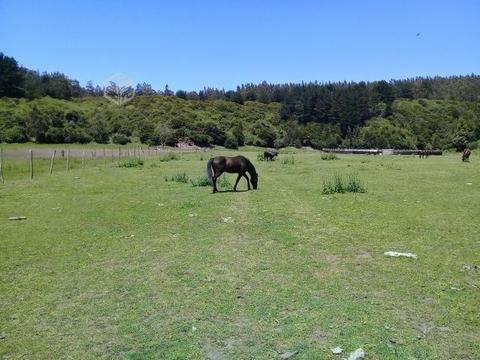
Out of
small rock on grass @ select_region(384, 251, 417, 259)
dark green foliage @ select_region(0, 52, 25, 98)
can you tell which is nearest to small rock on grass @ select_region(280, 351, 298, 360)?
small rock on grass @ select_region(384, 251, 417, 259)

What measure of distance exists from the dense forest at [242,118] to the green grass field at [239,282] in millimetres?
67871

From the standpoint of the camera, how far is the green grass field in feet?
18.6

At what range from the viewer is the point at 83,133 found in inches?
3381

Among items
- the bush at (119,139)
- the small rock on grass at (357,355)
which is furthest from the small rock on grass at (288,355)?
the bush at (119,139)

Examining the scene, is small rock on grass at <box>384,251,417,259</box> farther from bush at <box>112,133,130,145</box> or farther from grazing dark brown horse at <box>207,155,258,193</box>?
bush at <box>112,133,130,145</box>

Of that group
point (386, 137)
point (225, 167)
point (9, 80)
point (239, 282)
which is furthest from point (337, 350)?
point (386, 137)

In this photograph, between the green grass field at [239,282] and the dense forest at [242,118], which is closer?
the green grass field at [239,282]

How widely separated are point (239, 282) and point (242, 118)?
140231 millimetres

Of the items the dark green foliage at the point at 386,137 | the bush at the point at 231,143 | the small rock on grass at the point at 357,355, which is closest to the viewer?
the small rock on grass at the point at 357,355

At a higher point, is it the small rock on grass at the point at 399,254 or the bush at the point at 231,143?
the bush at the point at 231,143

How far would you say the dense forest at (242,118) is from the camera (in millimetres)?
90125

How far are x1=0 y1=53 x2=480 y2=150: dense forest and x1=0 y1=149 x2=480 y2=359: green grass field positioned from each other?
223ft

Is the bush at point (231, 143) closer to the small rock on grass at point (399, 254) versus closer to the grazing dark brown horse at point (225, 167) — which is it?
the grazing dark brown horse at point (225, 167)

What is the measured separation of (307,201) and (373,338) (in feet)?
37.4
